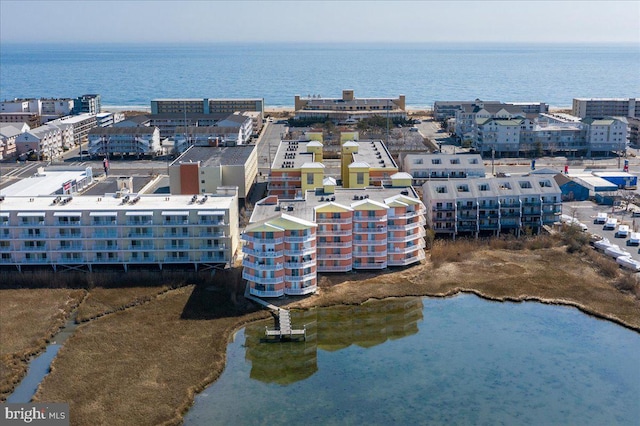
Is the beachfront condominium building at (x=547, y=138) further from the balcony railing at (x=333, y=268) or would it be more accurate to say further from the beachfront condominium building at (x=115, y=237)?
the beachfront condominium building at (x=115, y=237)

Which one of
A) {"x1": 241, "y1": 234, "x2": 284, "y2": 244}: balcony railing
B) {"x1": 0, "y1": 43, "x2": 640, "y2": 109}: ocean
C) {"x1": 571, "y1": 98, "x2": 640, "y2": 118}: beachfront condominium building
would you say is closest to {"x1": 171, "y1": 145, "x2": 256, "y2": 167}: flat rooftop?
{"x1": 241, "y1": 234, "x2": 284, "y2": 244}: balcony railing

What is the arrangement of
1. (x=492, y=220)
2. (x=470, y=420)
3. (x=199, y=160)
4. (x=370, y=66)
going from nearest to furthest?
(x=470, y=420), (x=492, y=220), (x=199, y=160), (x=370, y=66)

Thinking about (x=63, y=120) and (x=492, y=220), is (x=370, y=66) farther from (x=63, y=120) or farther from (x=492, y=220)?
(x=492, y=220)

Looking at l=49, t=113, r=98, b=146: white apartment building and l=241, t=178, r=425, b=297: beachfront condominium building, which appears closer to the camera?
l=241, t=178, r=425, b=297: beachfront condominium building

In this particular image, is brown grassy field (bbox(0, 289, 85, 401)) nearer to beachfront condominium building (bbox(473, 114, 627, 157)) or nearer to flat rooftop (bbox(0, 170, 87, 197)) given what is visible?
flat rooftop (bbox(0, 170, 87, 197))

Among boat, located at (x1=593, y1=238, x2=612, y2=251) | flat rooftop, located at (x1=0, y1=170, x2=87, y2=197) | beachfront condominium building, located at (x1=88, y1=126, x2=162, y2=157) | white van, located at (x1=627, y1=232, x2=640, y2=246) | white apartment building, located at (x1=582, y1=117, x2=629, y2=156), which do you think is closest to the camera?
boat, located at (x1=593, y1=238, x2=612, y2=251)

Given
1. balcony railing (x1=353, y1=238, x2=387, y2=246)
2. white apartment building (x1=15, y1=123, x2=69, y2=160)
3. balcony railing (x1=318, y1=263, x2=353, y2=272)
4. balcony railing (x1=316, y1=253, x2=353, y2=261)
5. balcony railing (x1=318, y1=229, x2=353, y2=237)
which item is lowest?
balcony railing (x1=318, y1=263, x2=353, y2=272)

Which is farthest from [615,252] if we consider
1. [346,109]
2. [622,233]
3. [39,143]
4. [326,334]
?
[346,109]

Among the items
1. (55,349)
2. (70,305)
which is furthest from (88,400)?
(70,305)

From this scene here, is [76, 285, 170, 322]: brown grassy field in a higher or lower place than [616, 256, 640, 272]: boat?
lower
